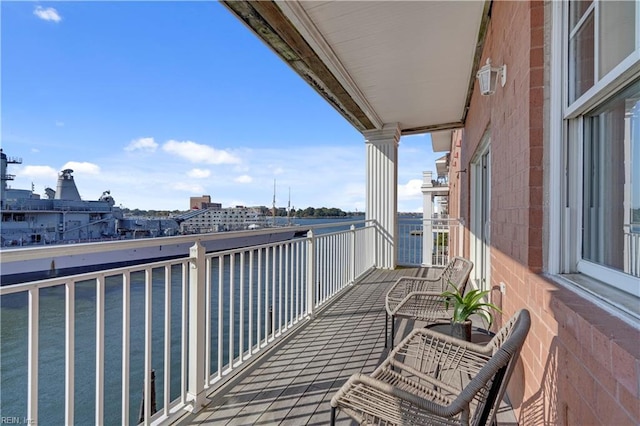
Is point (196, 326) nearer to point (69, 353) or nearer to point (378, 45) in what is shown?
point (69, 353)

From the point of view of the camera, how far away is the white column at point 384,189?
239 inches

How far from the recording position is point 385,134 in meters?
6.04

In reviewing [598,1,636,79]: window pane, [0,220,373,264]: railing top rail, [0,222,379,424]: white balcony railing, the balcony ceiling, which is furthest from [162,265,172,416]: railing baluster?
the balcony ceiling

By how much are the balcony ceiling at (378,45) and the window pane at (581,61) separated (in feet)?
5.40

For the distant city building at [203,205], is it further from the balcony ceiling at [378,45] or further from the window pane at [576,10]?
the window pane at [576,10]

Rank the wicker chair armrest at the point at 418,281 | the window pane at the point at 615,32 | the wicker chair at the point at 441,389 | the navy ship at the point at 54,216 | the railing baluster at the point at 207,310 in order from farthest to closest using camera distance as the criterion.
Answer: the navy ship at the point at 54,216, the wicker chair armrest at the point at 418,281, the railing baluster at the point at 207,310, the wicker chair at the point at 441,389, the window pane at the point at 615,32

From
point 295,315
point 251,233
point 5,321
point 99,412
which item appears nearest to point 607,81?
point 251,233

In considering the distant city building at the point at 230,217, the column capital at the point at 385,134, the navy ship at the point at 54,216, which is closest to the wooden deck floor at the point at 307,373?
the column capital at the point at 385,134

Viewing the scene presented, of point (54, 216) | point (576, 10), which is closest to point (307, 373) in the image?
point (576, 10)

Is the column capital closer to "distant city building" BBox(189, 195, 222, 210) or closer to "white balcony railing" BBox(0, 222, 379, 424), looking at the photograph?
"white balcony railing" BBox(0, 222, 379, 424)

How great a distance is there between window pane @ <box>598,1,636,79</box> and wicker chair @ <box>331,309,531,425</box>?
927 mm

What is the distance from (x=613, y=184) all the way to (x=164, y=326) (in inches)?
88.2

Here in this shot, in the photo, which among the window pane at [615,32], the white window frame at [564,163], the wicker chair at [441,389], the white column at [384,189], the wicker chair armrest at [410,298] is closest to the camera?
the window pane at [615,32]

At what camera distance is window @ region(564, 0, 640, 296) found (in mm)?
930
